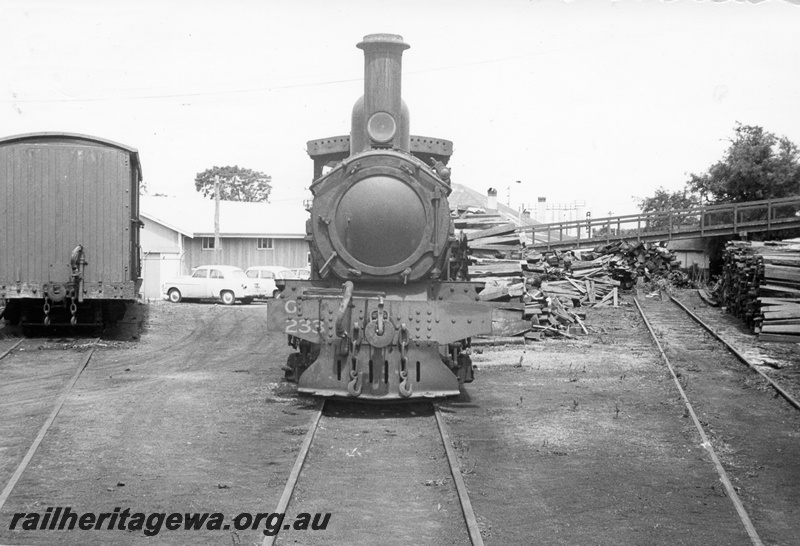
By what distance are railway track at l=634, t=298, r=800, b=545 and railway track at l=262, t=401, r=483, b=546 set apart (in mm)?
1899

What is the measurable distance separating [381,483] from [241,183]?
2550 inches

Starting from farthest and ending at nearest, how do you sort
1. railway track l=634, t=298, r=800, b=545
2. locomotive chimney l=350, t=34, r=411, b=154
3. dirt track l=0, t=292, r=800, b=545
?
locomotive chimney l=350, t=34, r=411, b=154
railway track l=634, t=298, r=800, b=545
dirt track l=0, t=292, r=800, b=545

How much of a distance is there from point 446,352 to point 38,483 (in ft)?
15.9

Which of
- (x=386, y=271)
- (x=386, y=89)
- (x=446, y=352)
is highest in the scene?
(x=386, y=89)

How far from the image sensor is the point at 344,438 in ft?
26.2

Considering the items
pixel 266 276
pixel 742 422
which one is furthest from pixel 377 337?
pixel 266 276

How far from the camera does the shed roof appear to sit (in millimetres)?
37531

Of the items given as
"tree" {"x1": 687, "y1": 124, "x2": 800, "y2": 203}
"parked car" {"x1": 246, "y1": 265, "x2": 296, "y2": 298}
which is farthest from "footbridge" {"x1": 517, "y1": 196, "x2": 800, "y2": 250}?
"parked car" {"x1": 246, "y1": 265, "x2": 296, "y2": 298}

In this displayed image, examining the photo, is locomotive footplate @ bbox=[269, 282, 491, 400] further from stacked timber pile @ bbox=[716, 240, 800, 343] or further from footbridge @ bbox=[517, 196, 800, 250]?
footbridge @ bbox=[517, 196, 800, 250]

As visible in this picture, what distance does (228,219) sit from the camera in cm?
4031

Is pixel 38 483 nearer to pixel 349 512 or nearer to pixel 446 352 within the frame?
pixel 349 512

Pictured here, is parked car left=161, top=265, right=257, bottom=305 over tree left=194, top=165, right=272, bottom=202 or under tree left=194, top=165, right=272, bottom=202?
under

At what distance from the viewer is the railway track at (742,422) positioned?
6.05 metres

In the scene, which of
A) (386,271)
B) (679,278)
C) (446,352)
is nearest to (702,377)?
(446,352)
